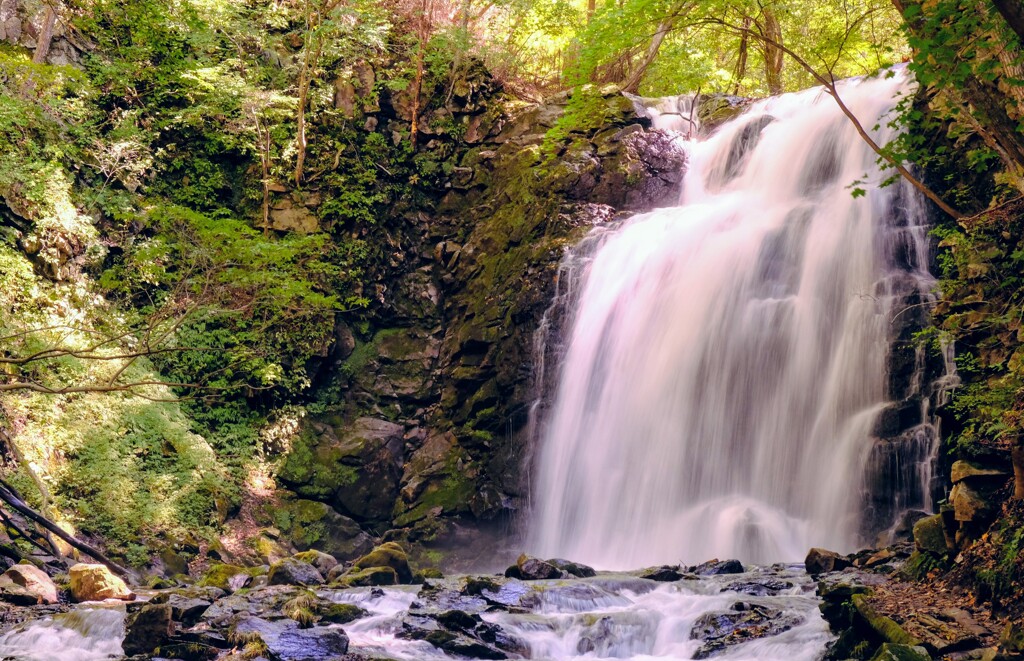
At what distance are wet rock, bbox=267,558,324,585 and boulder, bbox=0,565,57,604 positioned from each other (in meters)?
2.37

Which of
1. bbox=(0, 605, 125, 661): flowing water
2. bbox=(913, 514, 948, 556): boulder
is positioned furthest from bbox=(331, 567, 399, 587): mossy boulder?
bbox=(913, 514, 948, 556): boulder

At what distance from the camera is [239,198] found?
17062 millimetres

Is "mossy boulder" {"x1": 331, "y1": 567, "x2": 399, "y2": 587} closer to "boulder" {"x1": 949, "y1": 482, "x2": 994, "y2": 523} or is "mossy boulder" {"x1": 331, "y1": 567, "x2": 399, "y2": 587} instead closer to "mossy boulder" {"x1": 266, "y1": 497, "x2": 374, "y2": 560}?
"mossy boulder" {"x1": 266, "y1": 497, "x2": 374, "y2": 560}

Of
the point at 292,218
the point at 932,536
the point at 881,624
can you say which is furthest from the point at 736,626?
the point at 292,218

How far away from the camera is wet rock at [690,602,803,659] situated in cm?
652

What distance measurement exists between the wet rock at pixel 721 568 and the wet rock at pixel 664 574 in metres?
0.26

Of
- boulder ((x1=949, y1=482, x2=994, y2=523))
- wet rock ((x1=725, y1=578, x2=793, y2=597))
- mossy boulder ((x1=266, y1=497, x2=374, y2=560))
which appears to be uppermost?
boulder ((x1=949, y1=482, x2=994, y2=523))

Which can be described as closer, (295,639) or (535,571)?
(295,639)

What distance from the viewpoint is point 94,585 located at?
8461mm

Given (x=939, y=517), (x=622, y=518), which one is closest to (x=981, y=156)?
(x=939, y=517)

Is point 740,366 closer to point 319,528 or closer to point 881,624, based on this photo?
point 881,624

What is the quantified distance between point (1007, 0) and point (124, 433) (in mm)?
12498

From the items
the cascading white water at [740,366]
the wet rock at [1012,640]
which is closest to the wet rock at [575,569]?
the cascading white water at [740,366]

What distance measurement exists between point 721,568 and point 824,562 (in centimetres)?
124
